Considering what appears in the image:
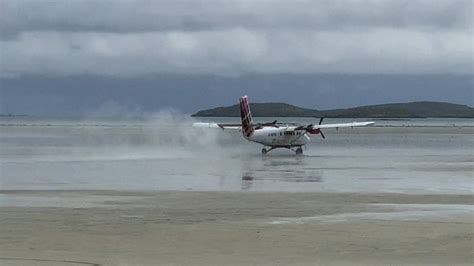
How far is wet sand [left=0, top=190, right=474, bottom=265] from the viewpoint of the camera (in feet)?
47.7

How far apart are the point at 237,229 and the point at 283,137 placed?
35.1m

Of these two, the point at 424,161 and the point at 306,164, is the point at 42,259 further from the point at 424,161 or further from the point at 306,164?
the point at 424,161

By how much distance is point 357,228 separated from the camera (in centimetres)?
1791

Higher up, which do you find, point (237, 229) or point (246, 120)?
point (246, 120)

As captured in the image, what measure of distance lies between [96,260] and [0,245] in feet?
7.31

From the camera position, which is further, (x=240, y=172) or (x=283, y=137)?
(x=283, y=137)

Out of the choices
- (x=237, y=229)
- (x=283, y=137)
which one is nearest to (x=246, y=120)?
(x=283, y=137)

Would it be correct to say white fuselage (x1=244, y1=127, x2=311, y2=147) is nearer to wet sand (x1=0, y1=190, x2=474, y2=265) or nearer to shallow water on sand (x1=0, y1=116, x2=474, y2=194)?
shallow water on sand (x1=0, y1=116, x2=474, y2=194)

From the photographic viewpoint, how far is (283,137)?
173 feet

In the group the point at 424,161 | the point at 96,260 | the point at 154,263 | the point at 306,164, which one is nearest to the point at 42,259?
the point at 96,260

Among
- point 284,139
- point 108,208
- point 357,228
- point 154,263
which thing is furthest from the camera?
point 284,139

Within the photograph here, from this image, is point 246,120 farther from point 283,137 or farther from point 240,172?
point 240,172

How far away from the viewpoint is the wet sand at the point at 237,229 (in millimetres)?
14547

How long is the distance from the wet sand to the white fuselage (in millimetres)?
27185
